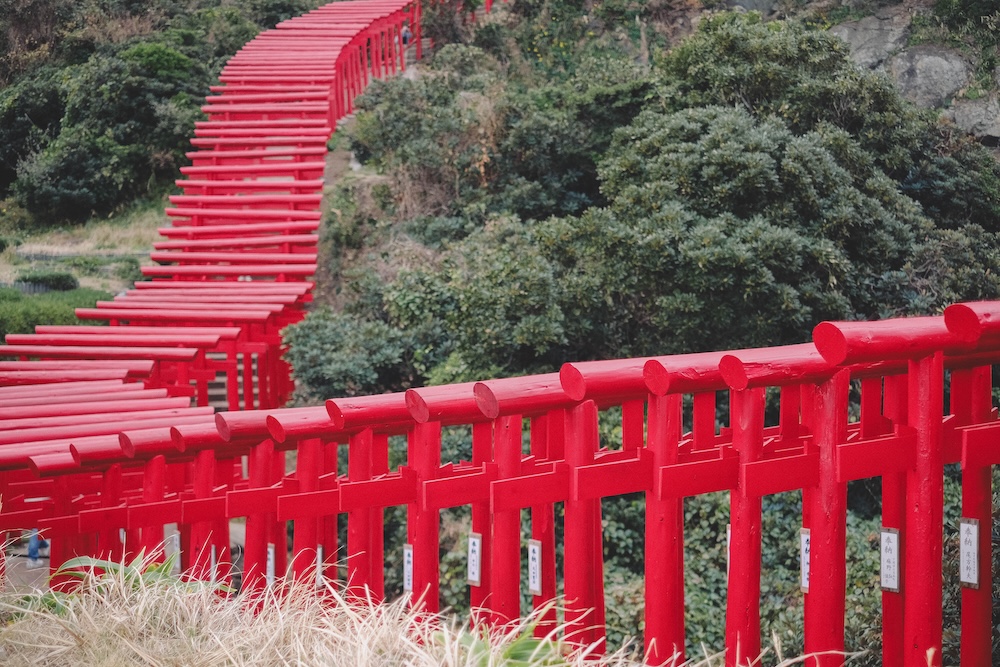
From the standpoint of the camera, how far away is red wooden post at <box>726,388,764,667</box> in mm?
3004

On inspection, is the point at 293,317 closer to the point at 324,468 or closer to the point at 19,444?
the point at 19,444

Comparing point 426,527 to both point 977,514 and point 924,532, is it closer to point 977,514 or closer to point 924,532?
point 924,532

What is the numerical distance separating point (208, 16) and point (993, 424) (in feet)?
59.3

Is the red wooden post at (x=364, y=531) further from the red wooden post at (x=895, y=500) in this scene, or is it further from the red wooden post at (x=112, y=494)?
the red wooden post at (x=895, y=500)

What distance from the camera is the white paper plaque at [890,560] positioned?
3.13m

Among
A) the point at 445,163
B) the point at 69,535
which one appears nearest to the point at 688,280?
the point at 69,535

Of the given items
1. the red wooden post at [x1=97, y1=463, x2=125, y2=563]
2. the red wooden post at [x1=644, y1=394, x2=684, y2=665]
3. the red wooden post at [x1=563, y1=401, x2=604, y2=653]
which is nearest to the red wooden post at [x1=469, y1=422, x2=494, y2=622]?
the red wooden post at [x1=563, y1=401, x2=604, y2=653]

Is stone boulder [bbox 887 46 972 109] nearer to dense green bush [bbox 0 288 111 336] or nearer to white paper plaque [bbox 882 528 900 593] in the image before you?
white paper plaque [bbox 882 528 900 593]

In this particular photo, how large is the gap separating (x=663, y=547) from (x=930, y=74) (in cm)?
981

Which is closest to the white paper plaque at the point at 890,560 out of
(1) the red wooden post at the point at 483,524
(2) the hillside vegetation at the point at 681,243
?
(1) the red wooden post at the point at 483,524

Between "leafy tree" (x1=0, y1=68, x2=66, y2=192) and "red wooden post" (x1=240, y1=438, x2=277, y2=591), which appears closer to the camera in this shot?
"red wooden post" (x1=240, y1=438, x2=277, y2=591)

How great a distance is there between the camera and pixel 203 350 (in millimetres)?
9117

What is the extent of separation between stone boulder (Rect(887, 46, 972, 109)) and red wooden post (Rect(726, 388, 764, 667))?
29.9ft

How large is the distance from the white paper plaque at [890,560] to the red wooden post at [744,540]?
0.40 meters
